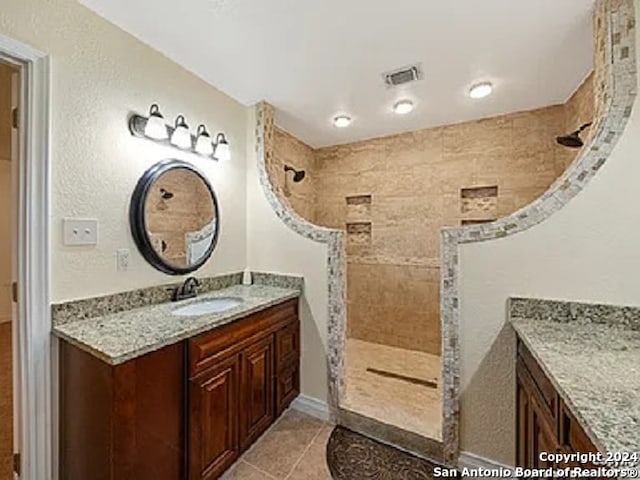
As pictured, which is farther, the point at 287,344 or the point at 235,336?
the point at 287,344

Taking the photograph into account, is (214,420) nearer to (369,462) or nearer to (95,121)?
(369,462)

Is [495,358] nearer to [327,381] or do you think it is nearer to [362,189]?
[327,381]

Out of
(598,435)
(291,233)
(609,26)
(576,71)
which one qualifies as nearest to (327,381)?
(291,233)

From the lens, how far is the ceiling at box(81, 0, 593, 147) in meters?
1.57

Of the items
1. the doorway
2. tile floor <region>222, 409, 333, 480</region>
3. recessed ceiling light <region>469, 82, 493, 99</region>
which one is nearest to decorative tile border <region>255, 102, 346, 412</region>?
tile floor <region>222, 409, 333, 480</region>

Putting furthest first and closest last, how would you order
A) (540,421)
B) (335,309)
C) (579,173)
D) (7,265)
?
(7,265) < (335,309) < (579,173) < (540,421)

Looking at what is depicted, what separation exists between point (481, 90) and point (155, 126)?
2.26m

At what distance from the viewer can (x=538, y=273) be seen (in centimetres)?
160

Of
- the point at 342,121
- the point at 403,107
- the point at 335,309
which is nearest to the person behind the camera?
the point at 335,309

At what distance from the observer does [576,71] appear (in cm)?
214

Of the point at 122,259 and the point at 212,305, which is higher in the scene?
the point at 122,259

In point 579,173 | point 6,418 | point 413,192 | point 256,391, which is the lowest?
point 6,418

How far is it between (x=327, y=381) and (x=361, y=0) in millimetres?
2287

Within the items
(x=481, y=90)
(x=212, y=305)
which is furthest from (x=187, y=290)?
(x=481, y=90)
